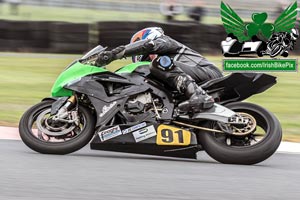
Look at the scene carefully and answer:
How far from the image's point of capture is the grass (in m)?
10.2

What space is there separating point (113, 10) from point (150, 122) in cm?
1774

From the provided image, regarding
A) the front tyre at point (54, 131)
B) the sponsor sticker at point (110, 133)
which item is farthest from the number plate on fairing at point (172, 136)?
the front tyre at point (54, 131)

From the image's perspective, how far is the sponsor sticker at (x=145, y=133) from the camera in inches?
250

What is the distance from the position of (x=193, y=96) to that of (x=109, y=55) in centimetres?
91

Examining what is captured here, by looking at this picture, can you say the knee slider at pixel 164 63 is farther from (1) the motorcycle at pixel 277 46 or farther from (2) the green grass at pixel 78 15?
(2) the green grass at pixel 78 15

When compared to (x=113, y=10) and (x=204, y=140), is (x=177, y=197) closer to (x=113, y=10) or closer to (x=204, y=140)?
(x=204, y=140)

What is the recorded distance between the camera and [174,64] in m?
6.39

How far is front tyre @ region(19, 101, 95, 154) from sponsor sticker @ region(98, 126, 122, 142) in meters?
0.14

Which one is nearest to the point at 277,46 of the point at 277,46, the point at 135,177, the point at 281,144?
the point at 277,46

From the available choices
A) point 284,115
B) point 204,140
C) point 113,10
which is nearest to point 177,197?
point 204,140

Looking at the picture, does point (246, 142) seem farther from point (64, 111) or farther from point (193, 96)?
point (64, 111)

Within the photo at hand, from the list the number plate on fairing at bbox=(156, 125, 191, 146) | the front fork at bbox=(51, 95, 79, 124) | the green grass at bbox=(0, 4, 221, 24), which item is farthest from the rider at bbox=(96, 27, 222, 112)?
the green grass at bbox=(0, 4, 221, 24)

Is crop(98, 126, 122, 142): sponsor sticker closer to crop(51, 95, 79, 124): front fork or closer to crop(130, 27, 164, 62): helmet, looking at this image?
crop(51, 95, 79, 124): front fork

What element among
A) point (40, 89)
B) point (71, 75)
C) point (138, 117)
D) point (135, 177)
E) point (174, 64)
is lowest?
point (40, 89)
